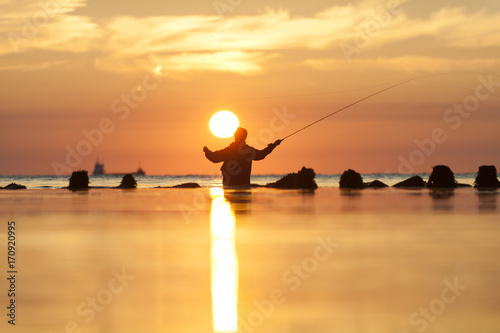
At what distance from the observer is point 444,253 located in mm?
12766

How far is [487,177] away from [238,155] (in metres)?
17.7

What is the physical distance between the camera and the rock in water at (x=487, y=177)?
5012cm

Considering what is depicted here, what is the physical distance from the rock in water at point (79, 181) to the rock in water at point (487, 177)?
28.7 metres

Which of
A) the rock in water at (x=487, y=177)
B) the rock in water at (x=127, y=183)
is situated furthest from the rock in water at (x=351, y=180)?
the rock in water at (x=127, y=183)

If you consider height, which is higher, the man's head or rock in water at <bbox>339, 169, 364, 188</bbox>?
the man's head

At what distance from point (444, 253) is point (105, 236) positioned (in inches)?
288

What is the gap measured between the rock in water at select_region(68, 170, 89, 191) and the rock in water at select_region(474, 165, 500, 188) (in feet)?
94.2

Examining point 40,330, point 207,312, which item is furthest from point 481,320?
point 40,330

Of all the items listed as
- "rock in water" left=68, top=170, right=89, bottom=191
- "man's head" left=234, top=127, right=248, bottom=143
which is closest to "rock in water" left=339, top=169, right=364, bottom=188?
"man's head" left=234, top=127, right=248, bottom=143

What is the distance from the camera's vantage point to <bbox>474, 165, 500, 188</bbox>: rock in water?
50.1 metres

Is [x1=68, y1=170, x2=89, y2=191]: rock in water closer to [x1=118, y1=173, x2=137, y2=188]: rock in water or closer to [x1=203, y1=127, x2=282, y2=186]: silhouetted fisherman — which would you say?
[x1=118, y1=173, x2=137, y2=188]: rock in water

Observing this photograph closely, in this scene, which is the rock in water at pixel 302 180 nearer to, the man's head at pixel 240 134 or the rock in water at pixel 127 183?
the man's head at pixel 240 134

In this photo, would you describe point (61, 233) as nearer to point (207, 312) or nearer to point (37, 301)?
point (37, 301)

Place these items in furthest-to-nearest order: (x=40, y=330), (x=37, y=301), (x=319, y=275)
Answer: (x=319, y=275), (x=37, y=301), (x=40, y=330)
